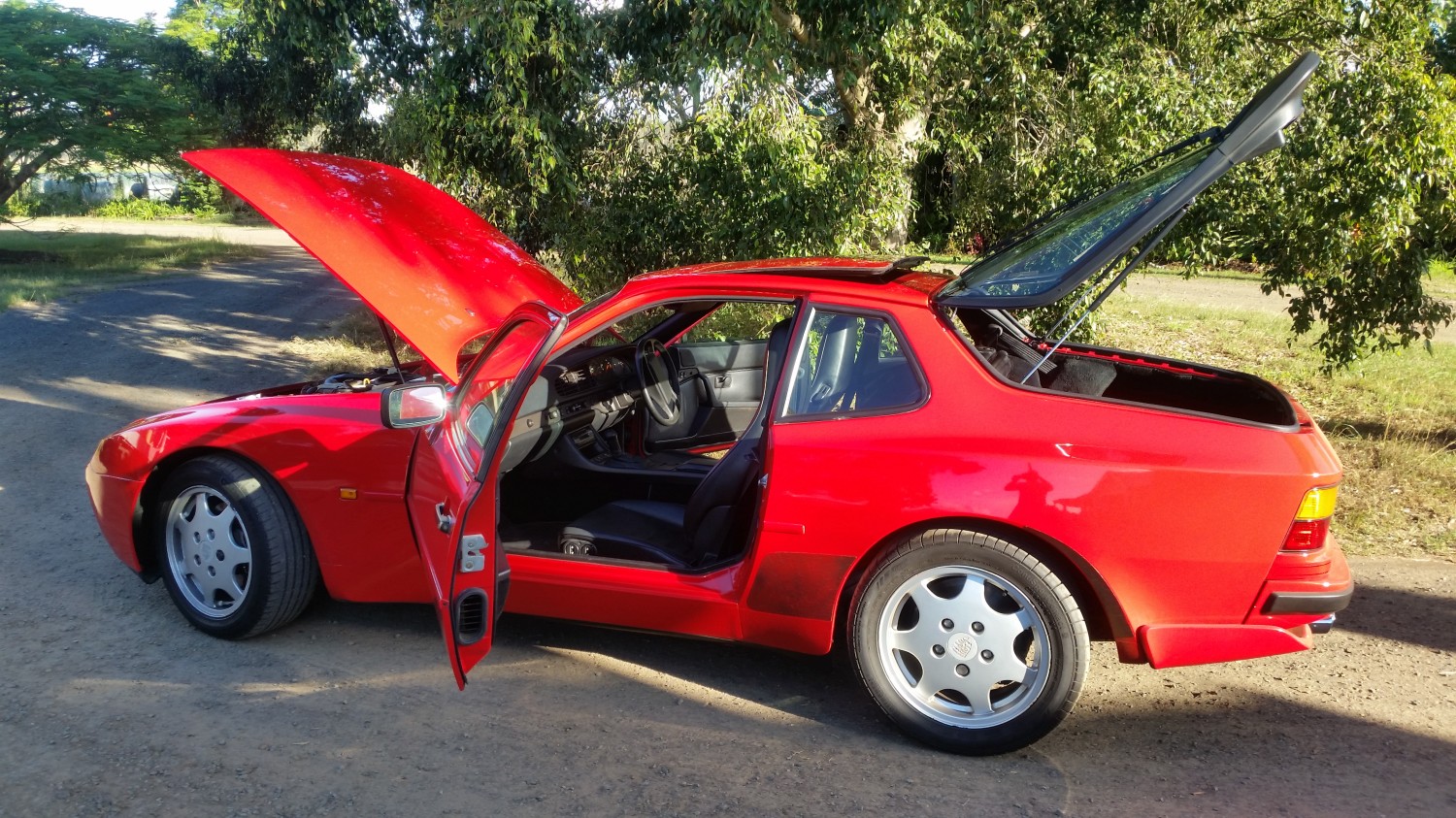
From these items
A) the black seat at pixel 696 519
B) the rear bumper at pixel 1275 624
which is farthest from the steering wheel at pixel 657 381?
the rear bumper at pixel 1275 624

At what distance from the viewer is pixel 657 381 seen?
5508 mm

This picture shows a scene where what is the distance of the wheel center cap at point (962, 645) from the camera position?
11.4 ft

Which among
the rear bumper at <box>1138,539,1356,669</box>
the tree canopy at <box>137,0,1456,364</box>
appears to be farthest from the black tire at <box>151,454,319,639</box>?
the tree canopy at <box>137,0,1456,364</box>

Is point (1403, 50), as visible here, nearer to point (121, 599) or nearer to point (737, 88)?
point (737, 88)

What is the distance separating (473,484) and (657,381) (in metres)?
2.10

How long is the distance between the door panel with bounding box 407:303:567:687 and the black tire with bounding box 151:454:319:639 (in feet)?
2.05

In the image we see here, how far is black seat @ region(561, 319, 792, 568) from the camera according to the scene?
3977 mm

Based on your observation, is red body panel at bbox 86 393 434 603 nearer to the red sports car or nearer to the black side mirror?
the red sports car

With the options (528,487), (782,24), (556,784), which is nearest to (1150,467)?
(556,784)

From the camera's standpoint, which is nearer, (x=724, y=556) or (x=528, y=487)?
(x=724, y=556)

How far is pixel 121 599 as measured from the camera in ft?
15.9

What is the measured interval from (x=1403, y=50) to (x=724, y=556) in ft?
21.4

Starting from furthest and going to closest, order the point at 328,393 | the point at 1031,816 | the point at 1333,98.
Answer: the point at 1333,98 → the point at 328,393 → the point at 1031,816

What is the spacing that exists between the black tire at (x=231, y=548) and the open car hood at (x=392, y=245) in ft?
2.88
